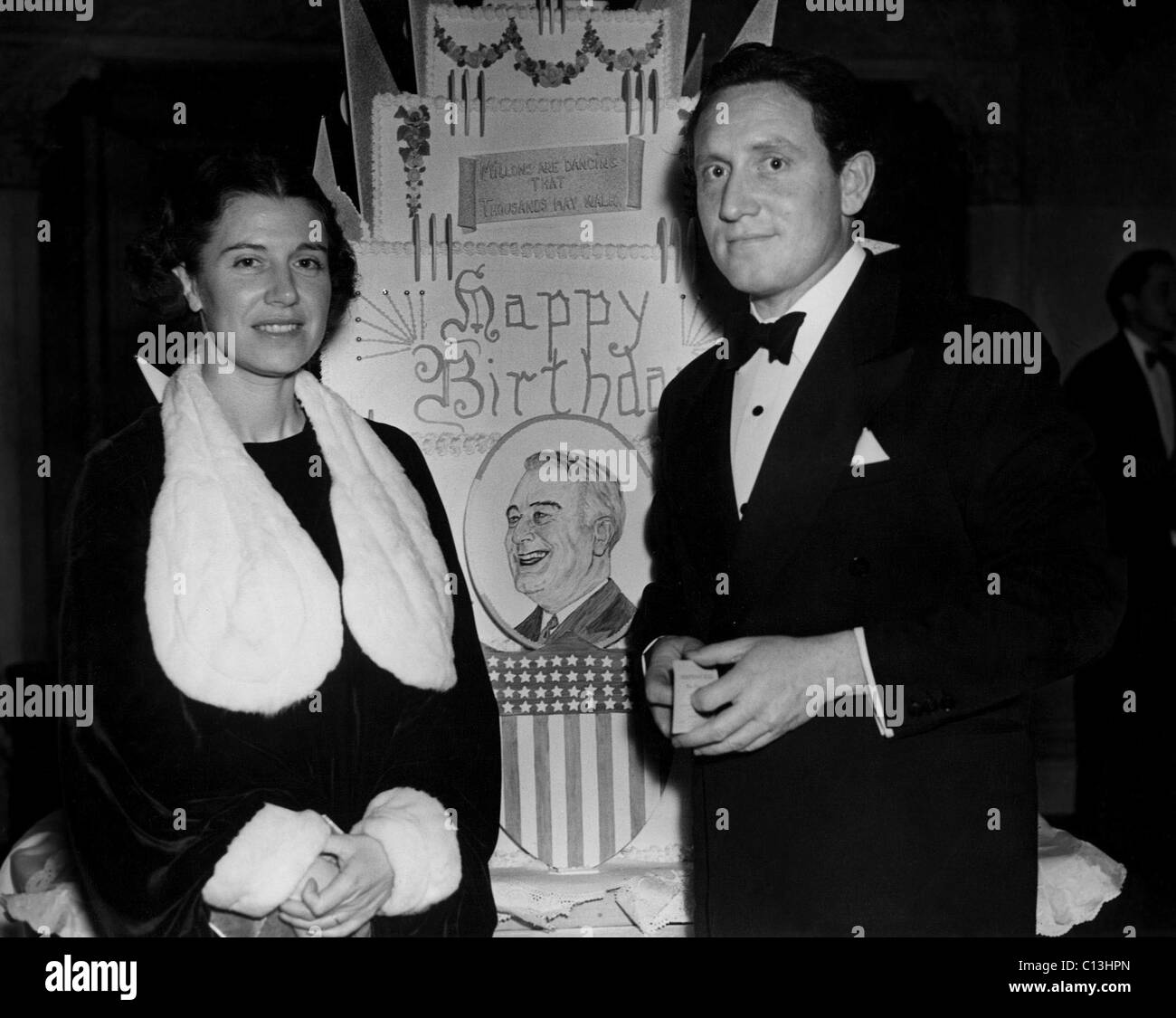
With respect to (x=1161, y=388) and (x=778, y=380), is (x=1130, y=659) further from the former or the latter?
(x=778, y=380)

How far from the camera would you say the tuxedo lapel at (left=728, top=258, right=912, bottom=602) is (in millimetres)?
2154

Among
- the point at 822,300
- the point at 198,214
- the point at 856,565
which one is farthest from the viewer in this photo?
the point at 198,214

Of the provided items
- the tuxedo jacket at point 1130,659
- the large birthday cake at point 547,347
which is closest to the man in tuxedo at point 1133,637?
the tuxedo jacket at point 1130,659

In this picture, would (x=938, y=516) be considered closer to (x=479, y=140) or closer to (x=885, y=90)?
(x=885, y=90)

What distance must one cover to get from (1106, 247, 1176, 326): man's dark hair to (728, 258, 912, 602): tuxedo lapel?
0.56m

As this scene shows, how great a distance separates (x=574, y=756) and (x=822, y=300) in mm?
936

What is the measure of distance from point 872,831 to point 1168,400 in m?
0.99

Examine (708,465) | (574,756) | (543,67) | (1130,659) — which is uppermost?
(543,67)

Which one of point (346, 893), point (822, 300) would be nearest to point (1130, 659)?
point (822, 300)

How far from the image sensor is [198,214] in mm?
2328

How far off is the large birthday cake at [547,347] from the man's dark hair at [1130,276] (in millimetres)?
749

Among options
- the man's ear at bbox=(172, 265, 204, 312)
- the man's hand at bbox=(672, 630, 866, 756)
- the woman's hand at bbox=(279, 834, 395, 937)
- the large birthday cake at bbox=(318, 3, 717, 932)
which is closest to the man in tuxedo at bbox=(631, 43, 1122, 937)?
the man's hand at bbox=(672, 630, 866, 756)

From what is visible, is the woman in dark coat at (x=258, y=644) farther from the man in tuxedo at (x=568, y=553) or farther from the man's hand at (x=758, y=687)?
the man's hand at (x=758, y=687)

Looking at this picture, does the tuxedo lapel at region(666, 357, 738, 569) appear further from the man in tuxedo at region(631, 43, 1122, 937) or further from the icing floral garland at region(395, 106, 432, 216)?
the icing floral garland at region(395, 106, 432, 216)
